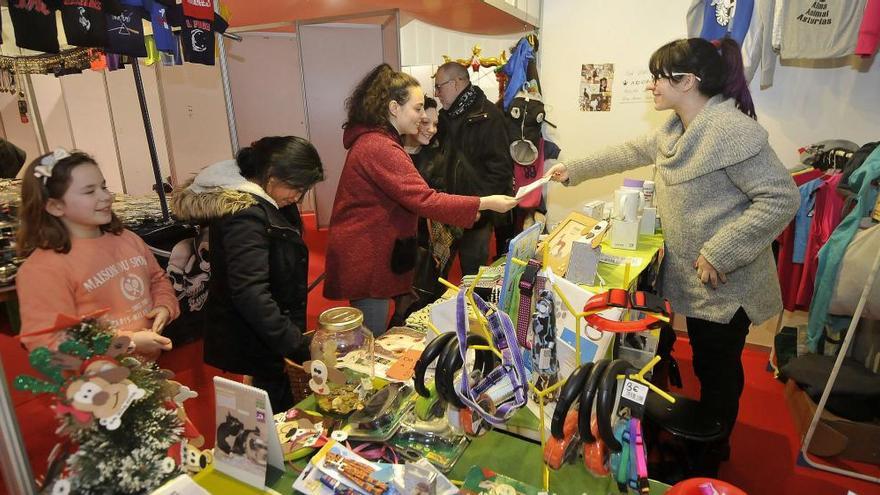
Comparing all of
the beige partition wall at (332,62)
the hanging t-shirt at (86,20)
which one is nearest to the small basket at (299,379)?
the hanging t-shirt at (86,20)

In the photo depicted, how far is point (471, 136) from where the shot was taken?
10.0 ft

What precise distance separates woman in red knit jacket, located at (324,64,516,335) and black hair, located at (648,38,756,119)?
0.74 metres

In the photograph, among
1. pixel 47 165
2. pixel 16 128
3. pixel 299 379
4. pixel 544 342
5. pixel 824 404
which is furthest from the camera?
pixel 16 128

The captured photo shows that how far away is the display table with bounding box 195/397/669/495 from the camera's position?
3.15ft

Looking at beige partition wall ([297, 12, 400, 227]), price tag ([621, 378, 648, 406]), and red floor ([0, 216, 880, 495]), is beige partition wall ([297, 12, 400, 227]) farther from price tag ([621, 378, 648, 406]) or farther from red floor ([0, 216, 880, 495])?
price tag ([621, 378, 648, 406])

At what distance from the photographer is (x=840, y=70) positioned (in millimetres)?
2820

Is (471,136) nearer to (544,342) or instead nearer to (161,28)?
(161,28)

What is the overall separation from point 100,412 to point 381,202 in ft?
4.33

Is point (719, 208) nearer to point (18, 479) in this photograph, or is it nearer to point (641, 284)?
point (641, 284)

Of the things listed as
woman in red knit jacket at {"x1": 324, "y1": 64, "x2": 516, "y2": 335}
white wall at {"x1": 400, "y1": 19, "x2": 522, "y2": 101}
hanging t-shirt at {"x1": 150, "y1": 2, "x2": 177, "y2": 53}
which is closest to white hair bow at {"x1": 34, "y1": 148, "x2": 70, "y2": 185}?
woman in red knit jacket at {"x1": 324, "y1": 64, "x2": 516, "y2": 335}

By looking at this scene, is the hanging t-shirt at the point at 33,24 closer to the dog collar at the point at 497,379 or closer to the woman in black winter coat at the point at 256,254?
the woman in black winter coat at the point at 256,254

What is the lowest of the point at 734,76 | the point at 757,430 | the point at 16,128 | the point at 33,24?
the point at 757,430

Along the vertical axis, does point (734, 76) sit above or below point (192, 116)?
above

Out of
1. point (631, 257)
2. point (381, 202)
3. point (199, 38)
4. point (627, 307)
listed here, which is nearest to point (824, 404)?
point (631, 257)
